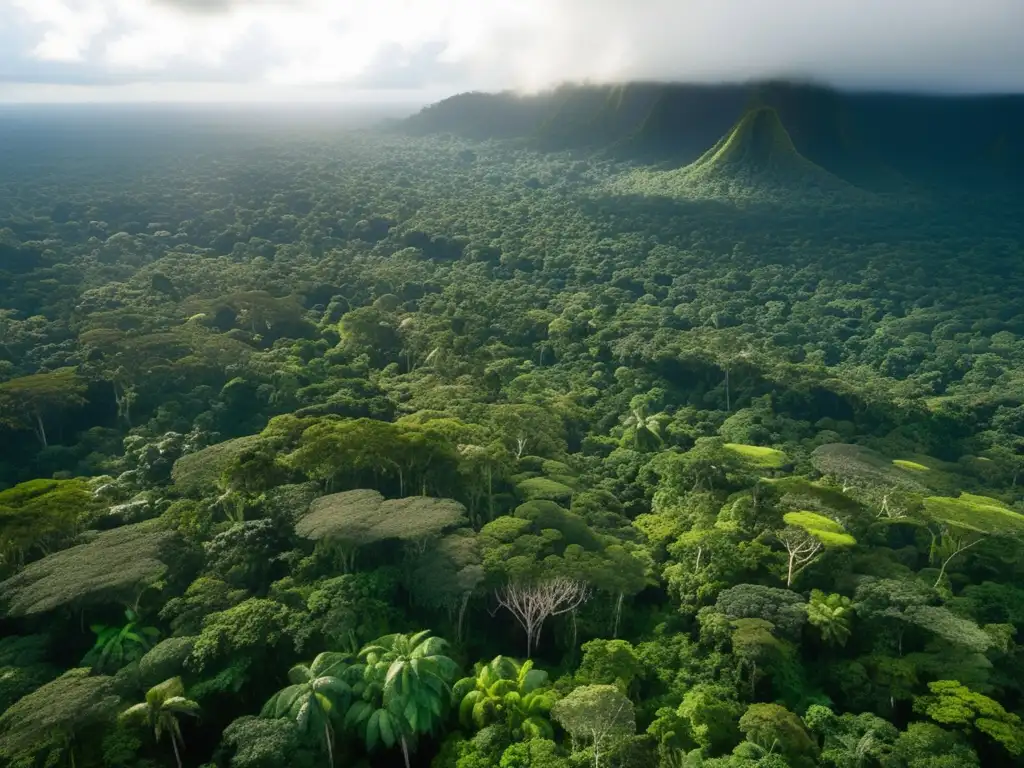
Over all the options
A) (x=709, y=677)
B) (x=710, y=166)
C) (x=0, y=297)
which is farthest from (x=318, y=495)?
(x=710, y=166)

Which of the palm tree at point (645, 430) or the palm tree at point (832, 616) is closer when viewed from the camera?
the palm tree at point (832, 616)

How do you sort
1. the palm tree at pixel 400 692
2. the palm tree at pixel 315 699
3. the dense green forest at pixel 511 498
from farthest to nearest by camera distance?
the dense green forest at pixel 511 498, the palm tree at pixel 400 692, the palm tree at pixel 315 699

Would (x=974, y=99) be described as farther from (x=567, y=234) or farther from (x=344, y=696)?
(x=344, y=696)

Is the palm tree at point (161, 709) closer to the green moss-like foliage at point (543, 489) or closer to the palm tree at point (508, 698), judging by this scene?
the palm tree at point (508, 698)

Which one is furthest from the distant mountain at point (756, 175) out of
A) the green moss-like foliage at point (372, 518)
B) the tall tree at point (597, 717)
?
the tall tree at point (597, 717)

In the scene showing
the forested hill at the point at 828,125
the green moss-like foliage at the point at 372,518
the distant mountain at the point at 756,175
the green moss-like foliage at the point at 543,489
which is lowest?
the green moss-like foliage at the point at 543,489

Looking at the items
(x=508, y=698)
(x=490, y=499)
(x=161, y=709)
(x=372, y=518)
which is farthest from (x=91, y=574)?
(x=490, y=499)

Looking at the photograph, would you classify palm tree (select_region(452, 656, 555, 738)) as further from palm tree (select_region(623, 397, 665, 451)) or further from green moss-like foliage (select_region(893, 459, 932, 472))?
green moss-like foliage (select_region(893, 459, 932, 472))
